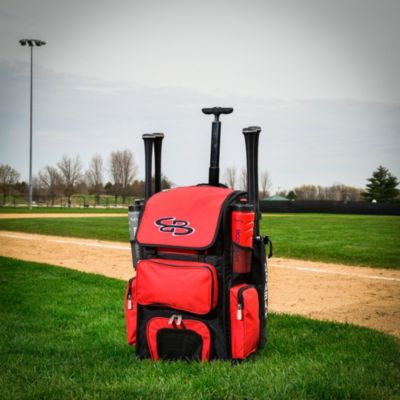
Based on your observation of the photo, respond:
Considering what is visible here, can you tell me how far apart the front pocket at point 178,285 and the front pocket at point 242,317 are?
0.14 metres

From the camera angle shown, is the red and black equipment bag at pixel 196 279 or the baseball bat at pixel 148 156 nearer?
the red and black equipment bag at pixel 196 279

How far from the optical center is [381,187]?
78875 millimetres

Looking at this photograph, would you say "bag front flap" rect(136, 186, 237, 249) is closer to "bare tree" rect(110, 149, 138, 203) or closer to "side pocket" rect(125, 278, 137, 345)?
"side pocket" rect(125, 278, 137, 345)

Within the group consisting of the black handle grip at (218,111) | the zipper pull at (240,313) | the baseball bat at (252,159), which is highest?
the black handle grip at (218,111)

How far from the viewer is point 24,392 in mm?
3385

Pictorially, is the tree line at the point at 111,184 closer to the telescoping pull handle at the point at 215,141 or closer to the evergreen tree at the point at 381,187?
the evergreen tree at the point at 381,187

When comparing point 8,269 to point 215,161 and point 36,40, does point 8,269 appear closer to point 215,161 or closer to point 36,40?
point 215,161

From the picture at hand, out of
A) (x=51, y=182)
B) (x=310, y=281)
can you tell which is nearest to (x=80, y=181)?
(x=51, y=182)

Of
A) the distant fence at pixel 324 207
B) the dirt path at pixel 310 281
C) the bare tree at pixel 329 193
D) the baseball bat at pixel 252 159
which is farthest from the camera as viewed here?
the bare tree at pixel 329 193

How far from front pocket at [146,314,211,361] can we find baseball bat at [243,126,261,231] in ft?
2.58

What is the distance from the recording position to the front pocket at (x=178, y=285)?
11.8 feet

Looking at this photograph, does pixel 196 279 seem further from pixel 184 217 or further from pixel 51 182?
pixel 51 182

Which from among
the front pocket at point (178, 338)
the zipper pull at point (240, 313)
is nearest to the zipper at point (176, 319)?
the front pocket at point (178, 338)

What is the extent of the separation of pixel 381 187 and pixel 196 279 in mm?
79250
